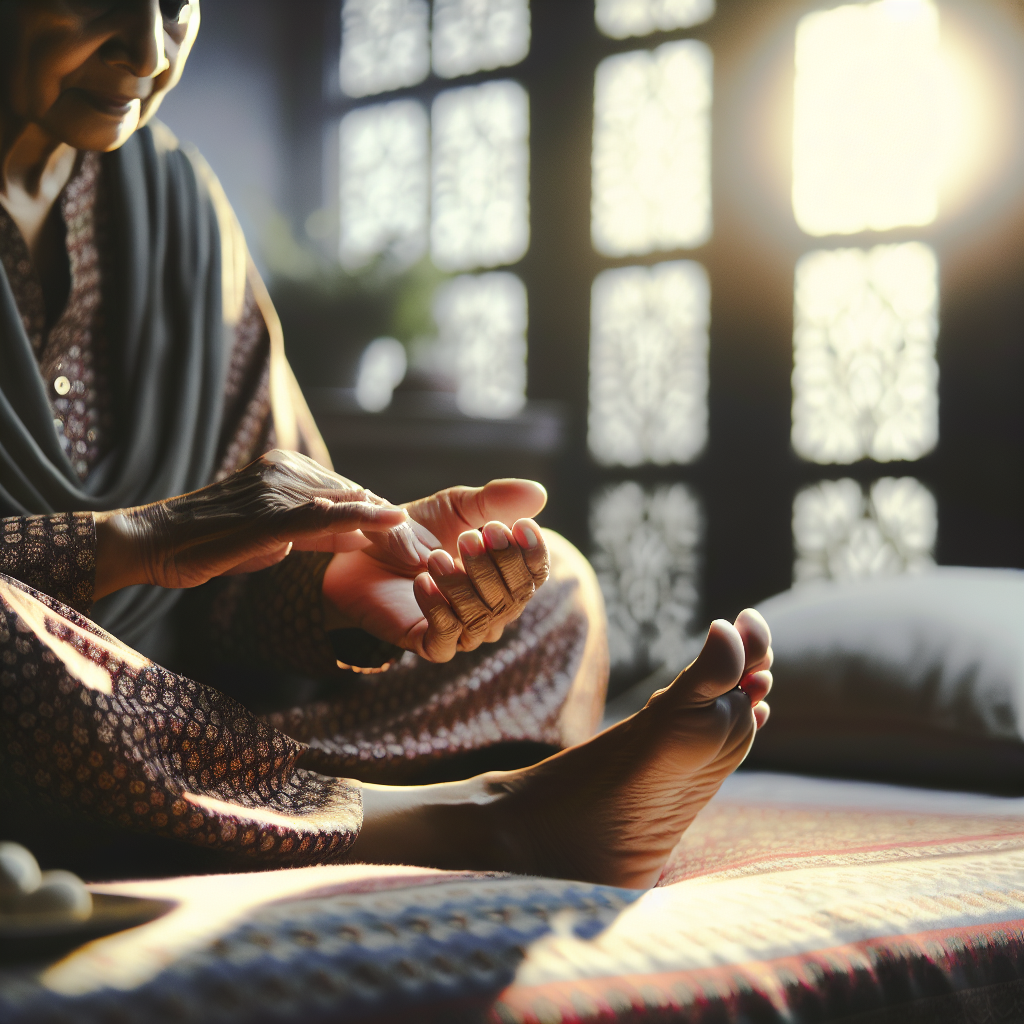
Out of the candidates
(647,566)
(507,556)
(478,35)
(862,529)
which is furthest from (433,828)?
(478,35)

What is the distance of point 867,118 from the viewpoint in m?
2.33

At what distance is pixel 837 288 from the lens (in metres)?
2.40

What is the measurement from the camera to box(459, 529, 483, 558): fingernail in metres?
0.78

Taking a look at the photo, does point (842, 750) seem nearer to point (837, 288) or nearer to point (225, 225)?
point (225, 225)

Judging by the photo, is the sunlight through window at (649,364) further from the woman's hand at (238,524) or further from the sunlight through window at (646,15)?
the woman's hand at (238,524)

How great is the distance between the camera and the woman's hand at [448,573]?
0.79 m

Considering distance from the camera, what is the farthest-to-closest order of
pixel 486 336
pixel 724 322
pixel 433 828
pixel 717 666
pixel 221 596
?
pixel 486 336, pixel 724 322, pixel 221 596, pixel 433 828, pixel 717 666

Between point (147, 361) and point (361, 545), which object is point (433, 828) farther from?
point (147, 361)

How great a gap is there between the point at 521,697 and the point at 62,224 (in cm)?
72

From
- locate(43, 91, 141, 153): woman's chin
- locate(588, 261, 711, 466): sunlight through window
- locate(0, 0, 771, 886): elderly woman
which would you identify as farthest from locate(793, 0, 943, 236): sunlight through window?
locate(43, 91, 141, 153): woman's chin

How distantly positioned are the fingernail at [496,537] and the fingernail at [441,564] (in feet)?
0.15

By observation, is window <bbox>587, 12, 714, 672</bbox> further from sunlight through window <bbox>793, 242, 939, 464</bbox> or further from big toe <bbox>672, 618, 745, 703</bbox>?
big toe <bbox>672, 618, 745, 703</bbox>

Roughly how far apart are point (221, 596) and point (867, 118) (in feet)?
6.27

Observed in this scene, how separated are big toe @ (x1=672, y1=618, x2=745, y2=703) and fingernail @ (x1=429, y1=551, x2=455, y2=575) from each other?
20cm
